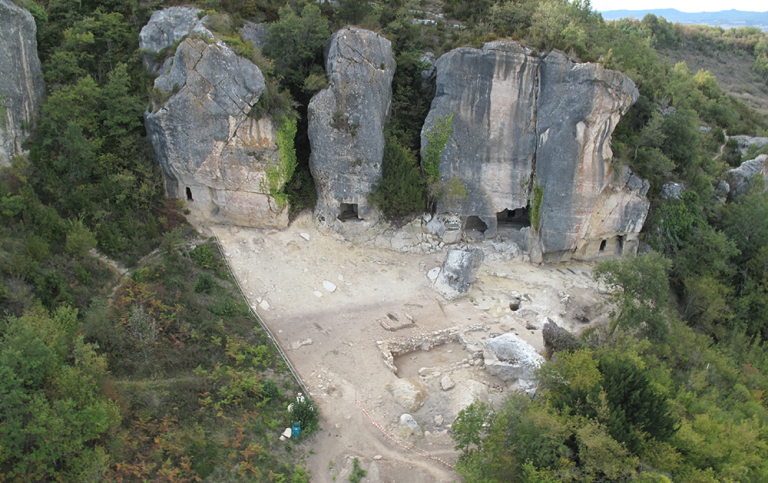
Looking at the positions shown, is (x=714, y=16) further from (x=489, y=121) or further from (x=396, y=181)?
(x=396, y=181)

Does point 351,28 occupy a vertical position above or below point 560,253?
above

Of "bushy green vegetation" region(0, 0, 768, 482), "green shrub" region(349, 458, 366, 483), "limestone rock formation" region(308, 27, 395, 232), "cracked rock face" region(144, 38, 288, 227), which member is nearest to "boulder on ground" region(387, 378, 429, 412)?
"bushy green vegetation" region(0, 0, 768, 482)

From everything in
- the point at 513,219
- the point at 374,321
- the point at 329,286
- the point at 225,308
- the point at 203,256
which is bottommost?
the point at 374,321

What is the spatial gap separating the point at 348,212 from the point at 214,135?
742cm

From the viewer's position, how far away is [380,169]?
21.6 metres

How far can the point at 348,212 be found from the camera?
75.5ft

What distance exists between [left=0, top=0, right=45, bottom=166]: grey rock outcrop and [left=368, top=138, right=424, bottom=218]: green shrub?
14.3 metres

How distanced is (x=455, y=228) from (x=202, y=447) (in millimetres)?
15217

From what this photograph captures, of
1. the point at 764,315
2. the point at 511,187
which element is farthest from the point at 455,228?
the point at 764,315

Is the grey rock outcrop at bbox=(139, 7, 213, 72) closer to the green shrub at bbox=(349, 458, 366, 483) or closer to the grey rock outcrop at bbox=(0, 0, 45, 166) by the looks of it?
the grey rock outcrop at bbox=(0, 0, 45, 166)

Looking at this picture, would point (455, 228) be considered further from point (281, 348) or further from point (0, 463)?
point (0, 463)

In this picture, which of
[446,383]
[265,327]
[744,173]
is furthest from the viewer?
[744,173]

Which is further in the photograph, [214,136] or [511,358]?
[214,136]

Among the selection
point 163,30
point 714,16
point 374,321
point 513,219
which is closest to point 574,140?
point 513,219
